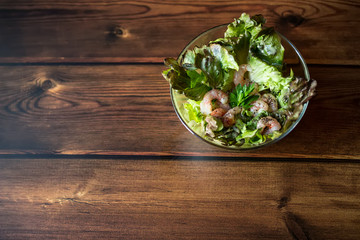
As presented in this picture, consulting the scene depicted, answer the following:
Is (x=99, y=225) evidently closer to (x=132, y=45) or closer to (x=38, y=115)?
(x=38, y=115)

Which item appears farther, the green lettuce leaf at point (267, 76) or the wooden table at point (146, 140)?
the wooden table at point (146, 140)

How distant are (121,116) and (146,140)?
10cm

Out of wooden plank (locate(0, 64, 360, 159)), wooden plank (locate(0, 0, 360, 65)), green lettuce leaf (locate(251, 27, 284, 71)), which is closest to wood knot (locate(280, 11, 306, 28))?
wooden plank (locate(0, 0, 360, 65))

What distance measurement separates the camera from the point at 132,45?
40.9 inches

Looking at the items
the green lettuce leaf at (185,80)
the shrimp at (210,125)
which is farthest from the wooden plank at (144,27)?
the shrimp at (210,125)

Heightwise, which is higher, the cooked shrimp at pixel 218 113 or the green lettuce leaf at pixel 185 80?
the green lettuce leaf at pixel 185 80

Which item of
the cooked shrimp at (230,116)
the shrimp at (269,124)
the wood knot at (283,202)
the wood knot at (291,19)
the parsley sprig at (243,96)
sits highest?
the wood knot at (291,19)

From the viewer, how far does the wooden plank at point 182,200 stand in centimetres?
92

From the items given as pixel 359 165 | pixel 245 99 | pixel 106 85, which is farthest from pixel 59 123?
pixel 359 165

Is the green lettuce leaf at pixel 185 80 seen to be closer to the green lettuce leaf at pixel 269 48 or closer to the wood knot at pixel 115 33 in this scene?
the green lettuce leaf at pixel 269 48

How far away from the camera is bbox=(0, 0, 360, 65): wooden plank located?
40.2 inches

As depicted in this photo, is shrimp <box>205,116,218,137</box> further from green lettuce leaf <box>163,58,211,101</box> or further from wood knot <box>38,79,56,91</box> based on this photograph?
wood knot <box>38,79,56,91</box>

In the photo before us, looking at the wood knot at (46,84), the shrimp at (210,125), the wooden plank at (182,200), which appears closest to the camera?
the shrimp at (210,125)

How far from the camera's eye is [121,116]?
992 millimetres
